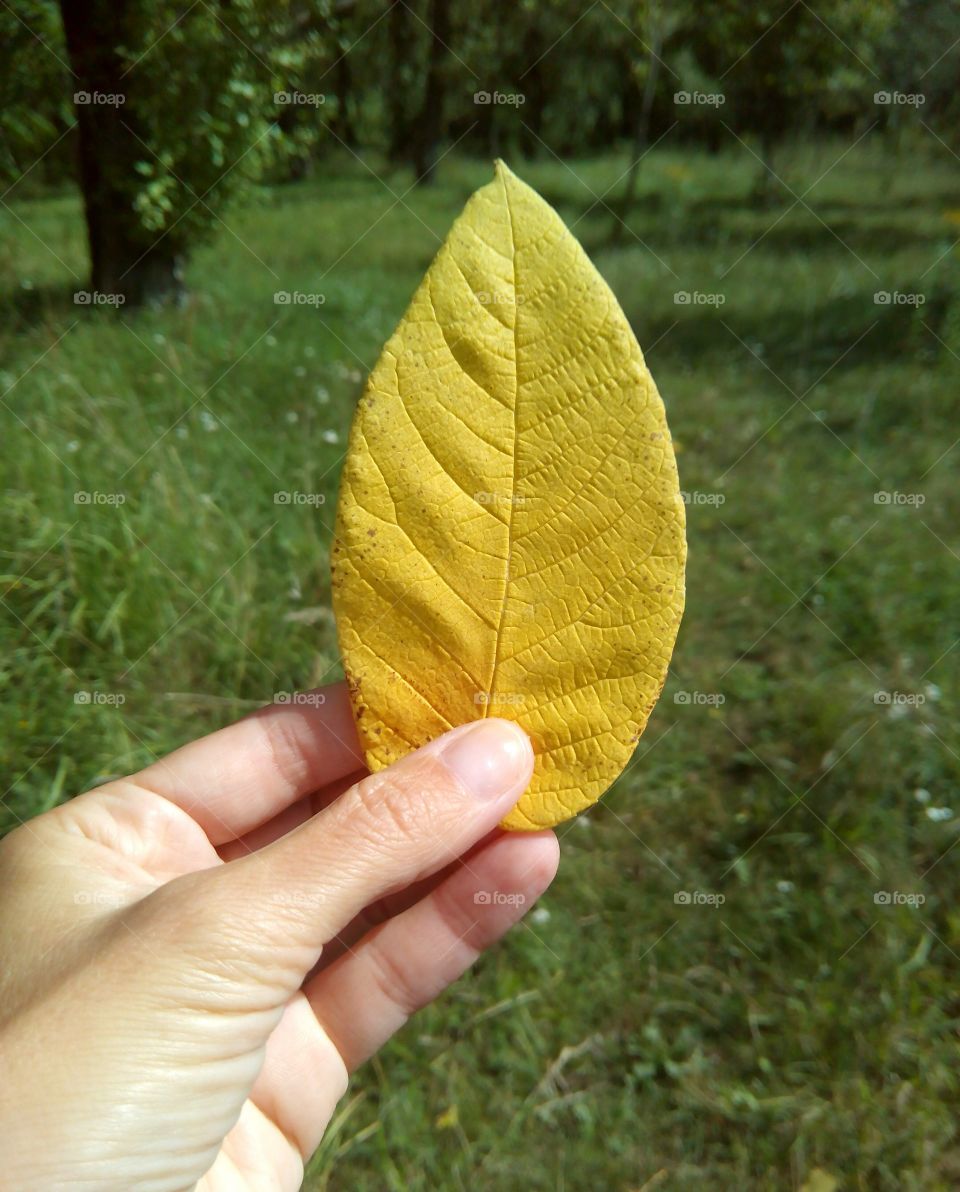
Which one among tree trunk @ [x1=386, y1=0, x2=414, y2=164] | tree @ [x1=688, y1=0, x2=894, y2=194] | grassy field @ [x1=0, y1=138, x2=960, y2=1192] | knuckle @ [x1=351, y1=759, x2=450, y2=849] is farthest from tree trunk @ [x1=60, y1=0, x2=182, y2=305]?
tree @ [x1=688, y1=0, x2=894, y2=194]

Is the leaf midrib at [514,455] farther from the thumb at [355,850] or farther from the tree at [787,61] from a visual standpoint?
the tree at [787,61]

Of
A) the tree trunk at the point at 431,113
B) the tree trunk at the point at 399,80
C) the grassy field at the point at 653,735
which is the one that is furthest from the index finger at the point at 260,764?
the tree trunk at the point at 431,113

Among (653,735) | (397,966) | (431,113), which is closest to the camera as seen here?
(397,966)

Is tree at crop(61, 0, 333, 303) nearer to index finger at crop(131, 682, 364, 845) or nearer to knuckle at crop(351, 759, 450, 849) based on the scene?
index finger at crop(131, 682, 364, 845)

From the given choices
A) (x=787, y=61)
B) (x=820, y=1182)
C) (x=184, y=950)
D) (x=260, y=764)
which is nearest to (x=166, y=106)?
(x=260, y=764)

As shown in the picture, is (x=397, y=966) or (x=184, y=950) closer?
(x=184, y=950)

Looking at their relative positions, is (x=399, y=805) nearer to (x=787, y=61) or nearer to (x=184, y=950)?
(x=184, y=950)

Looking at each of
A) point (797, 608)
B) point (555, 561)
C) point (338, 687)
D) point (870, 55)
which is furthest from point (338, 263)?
point (870, 55)

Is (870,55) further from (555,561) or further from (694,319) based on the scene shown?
(555,561)
